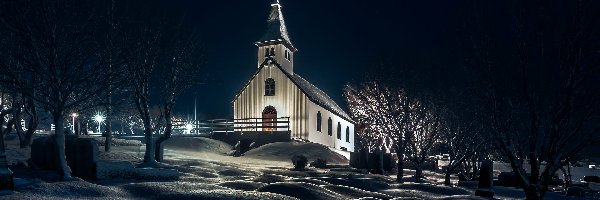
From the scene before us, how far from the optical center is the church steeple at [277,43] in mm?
39406

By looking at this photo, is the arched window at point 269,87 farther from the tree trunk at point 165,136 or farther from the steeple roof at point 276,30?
the tree trunk at point 165,136

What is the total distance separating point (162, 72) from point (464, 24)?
47.0 ft

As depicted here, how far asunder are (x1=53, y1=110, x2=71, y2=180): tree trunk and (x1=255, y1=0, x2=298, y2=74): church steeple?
2689cm

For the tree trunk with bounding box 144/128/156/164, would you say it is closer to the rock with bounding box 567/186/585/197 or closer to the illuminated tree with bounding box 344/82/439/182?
the illuminated tree with bounding box 344/82/439/182

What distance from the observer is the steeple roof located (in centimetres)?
3978

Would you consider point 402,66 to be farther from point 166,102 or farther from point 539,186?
point 539,186

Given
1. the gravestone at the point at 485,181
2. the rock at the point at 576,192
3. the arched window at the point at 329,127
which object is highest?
the arched window at the point at 329,127

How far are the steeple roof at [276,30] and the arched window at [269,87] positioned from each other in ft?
13.0

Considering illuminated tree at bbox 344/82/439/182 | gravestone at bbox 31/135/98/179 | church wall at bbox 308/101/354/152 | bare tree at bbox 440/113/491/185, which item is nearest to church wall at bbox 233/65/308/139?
church wall at bbox 308/101/354/152

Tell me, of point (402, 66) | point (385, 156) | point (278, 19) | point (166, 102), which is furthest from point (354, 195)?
point (278, 19)

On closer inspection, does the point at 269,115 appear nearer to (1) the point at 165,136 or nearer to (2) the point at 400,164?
(1) the point at 165,136

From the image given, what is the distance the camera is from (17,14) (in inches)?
517

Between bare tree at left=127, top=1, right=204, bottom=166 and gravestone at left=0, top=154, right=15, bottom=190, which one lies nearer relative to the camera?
gravestone at left=0, top=154, right=15, bottom=190

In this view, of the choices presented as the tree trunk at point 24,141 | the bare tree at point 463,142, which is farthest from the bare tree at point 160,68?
the bare tree at point 463,142
